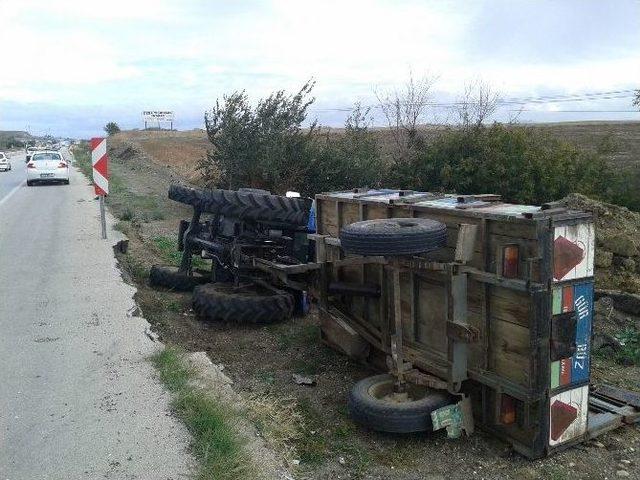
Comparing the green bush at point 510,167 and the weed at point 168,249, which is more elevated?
the green bush at point 510,167

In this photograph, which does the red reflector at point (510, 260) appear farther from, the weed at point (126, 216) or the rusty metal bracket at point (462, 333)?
the weed at point (126, 216)

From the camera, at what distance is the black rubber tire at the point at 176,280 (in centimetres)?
917

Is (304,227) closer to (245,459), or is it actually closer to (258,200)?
(258,200)

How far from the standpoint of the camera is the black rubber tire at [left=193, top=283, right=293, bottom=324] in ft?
24.8

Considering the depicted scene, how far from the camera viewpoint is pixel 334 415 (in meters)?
5.42

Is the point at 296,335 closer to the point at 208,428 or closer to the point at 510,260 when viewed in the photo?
the point at 208,428

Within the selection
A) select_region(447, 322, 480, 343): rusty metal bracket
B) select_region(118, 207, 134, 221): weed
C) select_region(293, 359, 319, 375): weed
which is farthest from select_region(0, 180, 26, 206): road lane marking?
select_region(447, 322, 480, 343): rusty metal bracket

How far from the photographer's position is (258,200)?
7.64 metres

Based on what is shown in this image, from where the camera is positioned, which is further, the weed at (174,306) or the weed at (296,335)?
the weed at (174,306)

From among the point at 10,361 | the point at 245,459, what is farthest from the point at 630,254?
the point at 10,361

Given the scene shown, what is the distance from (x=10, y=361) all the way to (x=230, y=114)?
13669 millimetres

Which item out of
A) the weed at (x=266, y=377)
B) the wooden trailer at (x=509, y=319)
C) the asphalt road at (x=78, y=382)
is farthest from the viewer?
the weed at (x=266, y=377)

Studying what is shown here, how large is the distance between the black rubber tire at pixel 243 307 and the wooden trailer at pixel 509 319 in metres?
2.25

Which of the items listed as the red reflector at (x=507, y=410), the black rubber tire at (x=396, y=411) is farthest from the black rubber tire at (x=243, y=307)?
the red reflector at (x=507, y=410)
